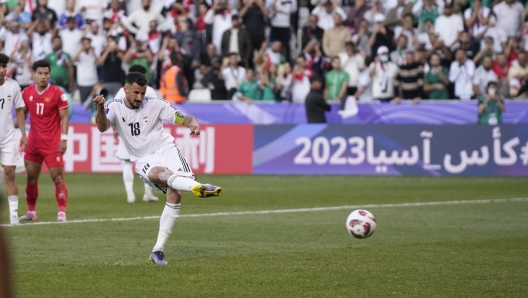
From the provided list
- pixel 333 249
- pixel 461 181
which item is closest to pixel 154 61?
pixel 461 181

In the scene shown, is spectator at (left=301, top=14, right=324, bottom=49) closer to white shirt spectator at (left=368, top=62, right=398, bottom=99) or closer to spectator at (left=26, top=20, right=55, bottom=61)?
white shirt spectator at (left=368, top=62, right=398, bottom=99)

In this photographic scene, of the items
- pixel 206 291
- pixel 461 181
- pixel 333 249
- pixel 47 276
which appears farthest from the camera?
pixel 461 181

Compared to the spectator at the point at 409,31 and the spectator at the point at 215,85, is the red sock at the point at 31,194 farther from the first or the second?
the spectator at the point at 409,31

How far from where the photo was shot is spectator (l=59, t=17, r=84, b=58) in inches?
1061

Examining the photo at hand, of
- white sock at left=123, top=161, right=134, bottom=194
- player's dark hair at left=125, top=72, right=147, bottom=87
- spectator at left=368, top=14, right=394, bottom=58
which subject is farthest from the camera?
spectator at left=368, top=14, right=394, bottom=58

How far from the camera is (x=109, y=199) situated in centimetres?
1770

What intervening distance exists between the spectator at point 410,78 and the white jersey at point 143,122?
49.3 ft

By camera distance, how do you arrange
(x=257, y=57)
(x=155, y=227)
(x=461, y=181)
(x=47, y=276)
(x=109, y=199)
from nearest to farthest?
(x=47, y=276) < (x=155, y=227) < (x=109, y=199) < (x=461, y=181) < (x=257, y=57)

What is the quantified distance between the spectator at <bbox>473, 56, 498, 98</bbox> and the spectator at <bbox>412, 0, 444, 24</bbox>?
2.36 metres

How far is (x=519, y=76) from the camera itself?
24469 millimetres

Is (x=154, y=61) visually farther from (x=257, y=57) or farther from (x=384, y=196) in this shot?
(x=384, y=196)

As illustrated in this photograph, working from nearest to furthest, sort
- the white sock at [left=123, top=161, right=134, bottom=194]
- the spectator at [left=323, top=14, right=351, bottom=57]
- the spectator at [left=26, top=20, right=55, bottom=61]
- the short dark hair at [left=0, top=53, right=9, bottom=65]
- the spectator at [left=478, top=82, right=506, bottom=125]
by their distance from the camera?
the short dark hair at [left=0, top=53, right=9, bottom=65]
the white sock at [left=123, top=161, right=134, bottom=194]
the spectator at [left=478, top=82, right=506, bottom=125]
the spectator at [left=323, top=14, right=351, bottom=57]
the spectator at [left=26, top=20, right=55, bottom=61]

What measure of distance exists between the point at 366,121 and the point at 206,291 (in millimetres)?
16939

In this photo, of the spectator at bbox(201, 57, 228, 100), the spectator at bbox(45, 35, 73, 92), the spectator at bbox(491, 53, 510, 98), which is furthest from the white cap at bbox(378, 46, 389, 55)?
the spectator at bbox(45, 35, 73, 92)
